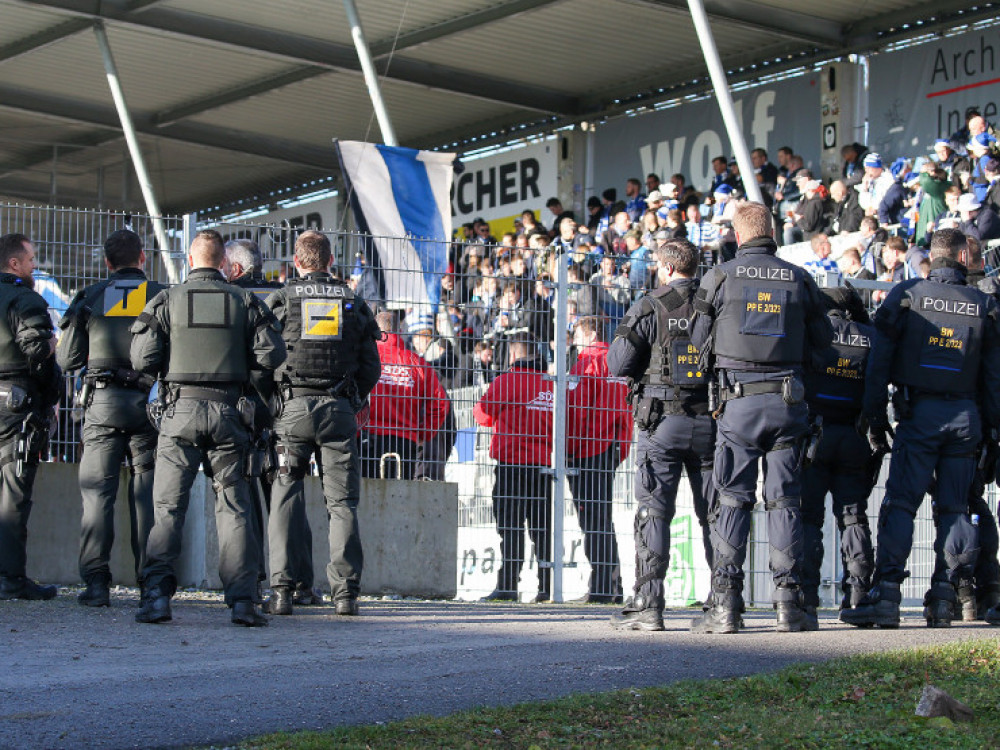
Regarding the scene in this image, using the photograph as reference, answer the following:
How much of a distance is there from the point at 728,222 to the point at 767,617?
1018cm

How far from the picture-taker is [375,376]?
333 inches

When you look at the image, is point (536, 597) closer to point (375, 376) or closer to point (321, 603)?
point (321, 603)

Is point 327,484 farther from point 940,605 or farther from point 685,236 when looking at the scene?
point 685,236

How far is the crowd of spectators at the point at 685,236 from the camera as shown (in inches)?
414

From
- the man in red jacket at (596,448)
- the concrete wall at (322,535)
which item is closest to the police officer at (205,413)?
the concrete wall at (322,535)

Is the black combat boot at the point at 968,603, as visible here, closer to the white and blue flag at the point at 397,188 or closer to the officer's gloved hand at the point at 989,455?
the officer's gloved hand at the point at 989,455

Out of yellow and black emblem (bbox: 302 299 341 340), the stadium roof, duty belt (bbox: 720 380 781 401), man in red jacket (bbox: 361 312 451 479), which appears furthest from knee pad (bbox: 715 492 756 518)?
the stadium roof

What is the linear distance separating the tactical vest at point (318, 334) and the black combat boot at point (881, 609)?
3256 millimetres

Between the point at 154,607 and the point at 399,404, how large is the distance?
3107 millimetres

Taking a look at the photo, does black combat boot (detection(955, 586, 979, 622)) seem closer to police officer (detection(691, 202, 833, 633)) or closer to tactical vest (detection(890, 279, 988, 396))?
tactical vest (detection(890, 279, 988, 396))

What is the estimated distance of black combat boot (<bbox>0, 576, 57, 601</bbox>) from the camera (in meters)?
8.45

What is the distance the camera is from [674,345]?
7.96 meters

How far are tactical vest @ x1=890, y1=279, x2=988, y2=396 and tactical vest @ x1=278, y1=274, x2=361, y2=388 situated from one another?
10.3 feet

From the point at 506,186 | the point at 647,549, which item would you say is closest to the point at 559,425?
the point at 647,549
